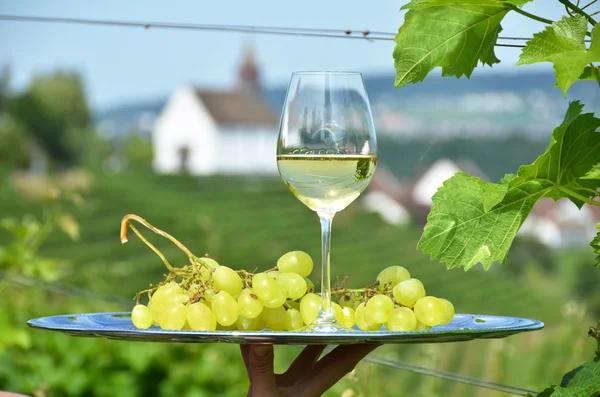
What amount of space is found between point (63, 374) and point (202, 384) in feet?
1.09

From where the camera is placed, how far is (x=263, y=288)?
0.77 metres

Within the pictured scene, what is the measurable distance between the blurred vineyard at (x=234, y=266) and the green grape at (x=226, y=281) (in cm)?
13

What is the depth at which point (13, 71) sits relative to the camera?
1870 centimetres

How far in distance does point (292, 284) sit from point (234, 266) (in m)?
6.14

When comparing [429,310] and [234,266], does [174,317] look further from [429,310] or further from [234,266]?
[234,266]

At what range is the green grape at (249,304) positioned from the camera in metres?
0.76

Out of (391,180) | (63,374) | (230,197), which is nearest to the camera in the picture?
(63,374)

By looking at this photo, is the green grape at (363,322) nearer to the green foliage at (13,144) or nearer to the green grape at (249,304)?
the green grape at (249,304)

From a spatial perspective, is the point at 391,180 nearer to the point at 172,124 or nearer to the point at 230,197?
the point at 230,197

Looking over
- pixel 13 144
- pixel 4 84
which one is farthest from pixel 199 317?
pixel 4 84

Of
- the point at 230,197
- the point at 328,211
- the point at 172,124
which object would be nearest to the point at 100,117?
the point at 172,124

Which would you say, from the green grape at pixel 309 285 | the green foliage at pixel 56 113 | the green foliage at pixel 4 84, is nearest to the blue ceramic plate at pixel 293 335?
the green grape at pixel 309 285

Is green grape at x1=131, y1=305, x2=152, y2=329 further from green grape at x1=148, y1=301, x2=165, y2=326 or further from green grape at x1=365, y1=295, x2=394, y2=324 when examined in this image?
green grape at x1=365, y1=295, x2=394, y2=324

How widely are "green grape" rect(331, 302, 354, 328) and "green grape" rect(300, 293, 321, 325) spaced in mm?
32
